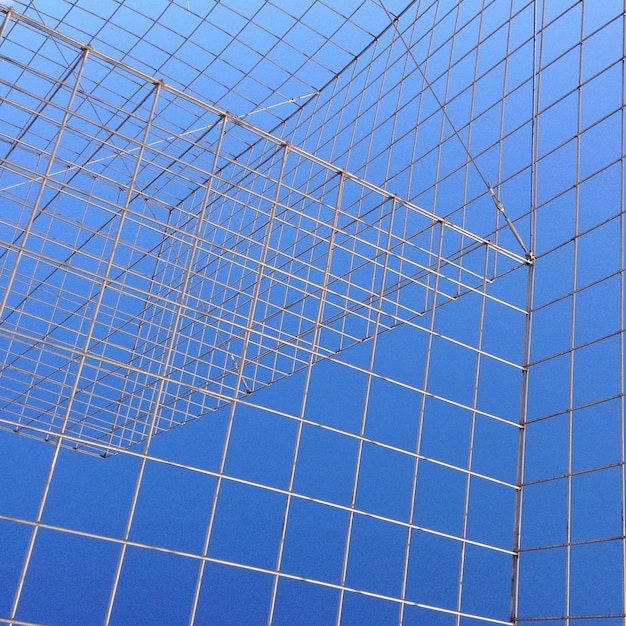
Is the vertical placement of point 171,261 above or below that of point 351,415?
above

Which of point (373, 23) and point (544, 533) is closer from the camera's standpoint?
point (544, 533)

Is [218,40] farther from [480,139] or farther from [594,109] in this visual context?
[594,109]

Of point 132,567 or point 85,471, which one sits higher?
point 85,471

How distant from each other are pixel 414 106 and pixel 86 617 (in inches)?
575

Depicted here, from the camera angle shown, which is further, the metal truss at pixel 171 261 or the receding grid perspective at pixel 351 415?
the receding grid perspective at pixel 351 415

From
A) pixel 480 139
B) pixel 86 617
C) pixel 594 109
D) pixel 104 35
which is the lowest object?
pixel 86 617

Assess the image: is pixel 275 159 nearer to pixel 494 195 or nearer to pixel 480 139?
pixel 494 195

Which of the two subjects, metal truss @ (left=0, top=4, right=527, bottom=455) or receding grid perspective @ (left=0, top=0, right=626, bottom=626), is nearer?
metal truss @ (left=0, top=4, right=527, bottom=455)

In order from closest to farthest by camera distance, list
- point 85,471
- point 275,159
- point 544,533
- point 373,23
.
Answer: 1. point 275,159
2. point 544,533
3. point 85,471
4. point 373,23

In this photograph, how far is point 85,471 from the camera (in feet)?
68.2

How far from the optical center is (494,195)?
960 cm

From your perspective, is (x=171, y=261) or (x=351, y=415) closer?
(x=171, y=261)

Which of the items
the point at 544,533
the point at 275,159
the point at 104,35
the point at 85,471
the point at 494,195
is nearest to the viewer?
the point at 494,195

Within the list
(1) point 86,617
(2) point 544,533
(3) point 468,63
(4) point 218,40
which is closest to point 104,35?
(4) point 218,40
